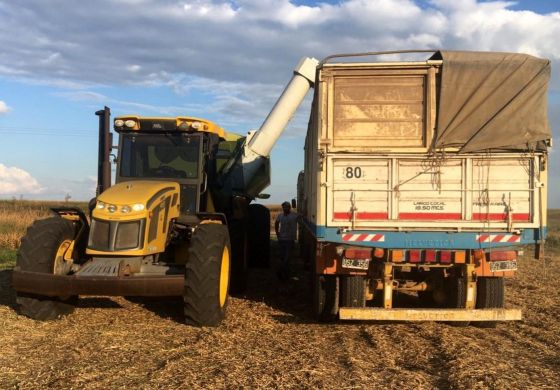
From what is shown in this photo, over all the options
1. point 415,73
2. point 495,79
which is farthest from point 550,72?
point 415,73

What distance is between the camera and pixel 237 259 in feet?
29.8

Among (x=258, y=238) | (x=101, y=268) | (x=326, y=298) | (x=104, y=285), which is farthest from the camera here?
(x=258, y=238)

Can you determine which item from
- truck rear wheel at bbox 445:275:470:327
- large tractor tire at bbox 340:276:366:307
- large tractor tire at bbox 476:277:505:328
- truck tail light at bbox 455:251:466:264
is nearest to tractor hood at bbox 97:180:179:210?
large tractor tire at bbox 340:276:366:307

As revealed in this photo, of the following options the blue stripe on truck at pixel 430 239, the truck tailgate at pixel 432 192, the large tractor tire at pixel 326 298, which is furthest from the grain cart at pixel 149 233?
the truck tailgate at pixel 432 192

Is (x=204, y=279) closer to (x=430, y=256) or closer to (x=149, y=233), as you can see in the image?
(x=149, y=233)

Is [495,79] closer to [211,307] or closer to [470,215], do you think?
[470,215]

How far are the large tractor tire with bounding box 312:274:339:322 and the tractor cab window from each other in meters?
2.62

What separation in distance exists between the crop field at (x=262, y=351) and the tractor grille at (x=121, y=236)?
1.02 m

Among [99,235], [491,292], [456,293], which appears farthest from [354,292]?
[99,235]

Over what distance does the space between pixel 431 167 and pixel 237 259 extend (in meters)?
3.90

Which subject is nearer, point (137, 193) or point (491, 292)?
point (491, 292)

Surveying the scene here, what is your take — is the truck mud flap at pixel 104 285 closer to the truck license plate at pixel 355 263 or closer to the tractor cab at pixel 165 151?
the tractor cab at pixel 165 151

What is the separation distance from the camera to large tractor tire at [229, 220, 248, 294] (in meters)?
9.06

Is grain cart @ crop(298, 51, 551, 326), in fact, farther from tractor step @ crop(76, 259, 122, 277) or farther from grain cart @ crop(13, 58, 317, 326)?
tractor step @ crop(76, 259, 122, 277)
